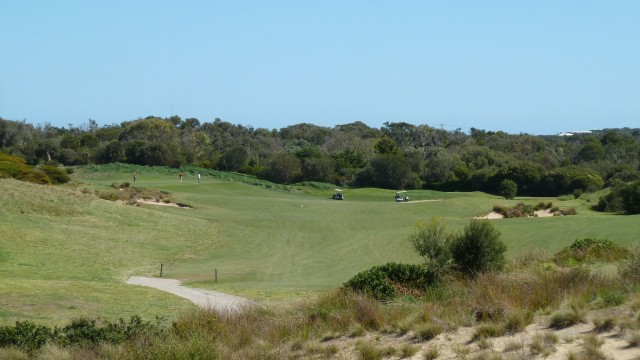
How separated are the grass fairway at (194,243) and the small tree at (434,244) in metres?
4.03

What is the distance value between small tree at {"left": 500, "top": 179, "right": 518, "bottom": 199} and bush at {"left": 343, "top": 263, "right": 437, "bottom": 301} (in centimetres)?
6996

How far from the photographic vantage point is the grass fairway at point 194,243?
75.0 ft

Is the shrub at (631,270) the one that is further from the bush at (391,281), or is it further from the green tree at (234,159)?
the green tree at (234,159)

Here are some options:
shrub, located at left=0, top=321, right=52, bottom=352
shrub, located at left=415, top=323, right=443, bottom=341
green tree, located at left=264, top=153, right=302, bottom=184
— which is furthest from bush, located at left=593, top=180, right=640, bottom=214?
shrub, located at left=0, top=321, right=52, bottom=352

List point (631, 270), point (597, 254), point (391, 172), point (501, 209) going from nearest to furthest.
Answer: point (631, 270), point (597, 254), point (501, 209), point (391, 172)

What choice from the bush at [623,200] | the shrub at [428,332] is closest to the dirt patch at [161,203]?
the bush at [623,200]

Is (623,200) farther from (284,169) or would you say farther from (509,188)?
(284,169)

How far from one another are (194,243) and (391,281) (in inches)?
1157

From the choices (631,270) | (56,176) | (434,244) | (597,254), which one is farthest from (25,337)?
(56,176)

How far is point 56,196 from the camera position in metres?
47.9

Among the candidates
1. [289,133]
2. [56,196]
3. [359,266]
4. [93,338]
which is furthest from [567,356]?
[289,133]

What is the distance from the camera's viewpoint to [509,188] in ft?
287

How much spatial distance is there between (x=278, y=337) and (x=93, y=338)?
9.31 ft

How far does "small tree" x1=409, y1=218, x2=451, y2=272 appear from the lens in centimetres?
2005
